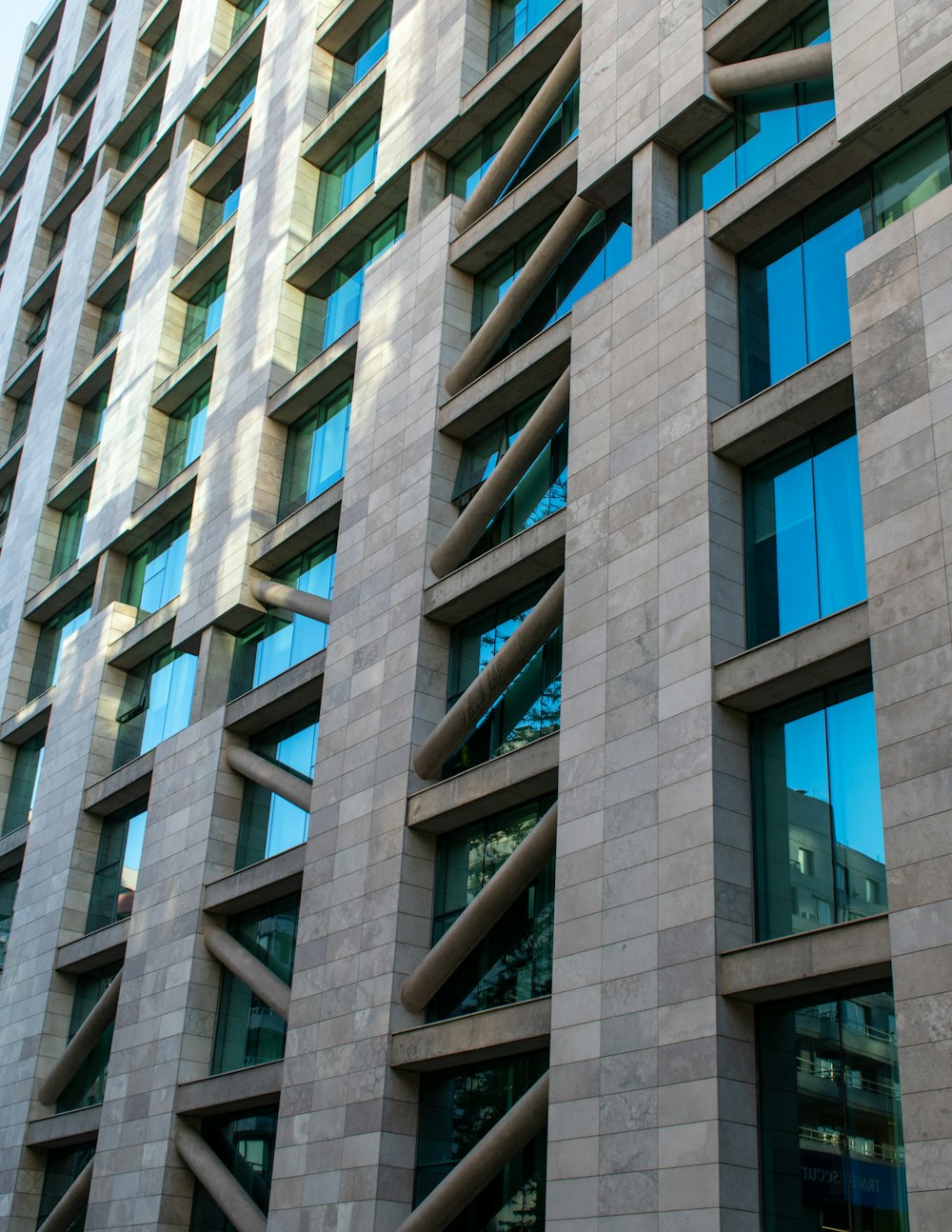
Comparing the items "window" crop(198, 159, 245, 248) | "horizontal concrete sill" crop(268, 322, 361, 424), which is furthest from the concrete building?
"window" crop(198, 159, 245, 248)

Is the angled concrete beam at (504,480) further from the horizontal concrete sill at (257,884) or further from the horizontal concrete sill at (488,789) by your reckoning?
the horizontal concrete sill at (257,884)

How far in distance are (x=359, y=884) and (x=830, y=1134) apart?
491 inches

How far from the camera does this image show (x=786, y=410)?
23922 mm

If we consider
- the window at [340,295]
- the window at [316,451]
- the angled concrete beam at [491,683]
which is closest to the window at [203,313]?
the window at [340,295]

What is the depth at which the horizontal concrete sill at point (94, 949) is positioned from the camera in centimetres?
3994

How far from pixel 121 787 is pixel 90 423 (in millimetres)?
19840

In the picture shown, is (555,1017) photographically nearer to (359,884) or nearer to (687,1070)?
(687,1070)

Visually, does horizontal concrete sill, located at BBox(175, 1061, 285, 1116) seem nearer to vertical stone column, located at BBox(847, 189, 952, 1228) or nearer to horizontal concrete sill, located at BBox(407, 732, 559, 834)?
horizontal concrete sill, located at BBox(407, 732, 559, 834)

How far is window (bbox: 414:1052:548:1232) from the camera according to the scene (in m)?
24.8

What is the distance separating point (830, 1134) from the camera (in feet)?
65.4

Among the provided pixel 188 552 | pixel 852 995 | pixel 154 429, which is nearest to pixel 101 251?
pixel 154 429

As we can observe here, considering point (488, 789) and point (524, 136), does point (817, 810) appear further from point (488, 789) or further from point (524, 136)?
point (524, 136)

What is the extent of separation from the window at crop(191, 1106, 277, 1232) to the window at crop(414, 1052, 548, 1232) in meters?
5.64

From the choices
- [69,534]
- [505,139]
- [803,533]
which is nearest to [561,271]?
[505,139]
